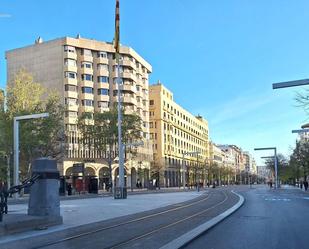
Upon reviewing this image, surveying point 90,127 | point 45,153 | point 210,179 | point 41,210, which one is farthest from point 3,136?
point 210,179

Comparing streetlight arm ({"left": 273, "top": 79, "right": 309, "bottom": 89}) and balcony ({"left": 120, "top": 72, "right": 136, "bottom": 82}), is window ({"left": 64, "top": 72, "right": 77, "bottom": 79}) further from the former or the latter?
streetlight arm ({"left": 273, "top": 79, "right": 309, "bottom": 89})

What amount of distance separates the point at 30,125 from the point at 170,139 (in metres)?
86.2

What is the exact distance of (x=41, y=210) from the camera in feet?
59.4

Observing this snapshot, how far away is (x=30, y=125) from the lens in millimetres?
56531

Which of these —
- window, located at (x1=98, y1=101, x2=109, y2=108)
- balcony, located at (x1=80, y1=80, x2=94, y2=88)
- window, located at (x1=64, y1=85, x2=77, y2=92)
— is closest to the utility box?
window, located at (x1=64, y1=85, x2=77, y2=92)

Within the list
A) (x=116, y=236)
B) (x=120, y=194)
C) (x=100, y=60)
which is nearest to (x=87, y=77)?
(x=100, y=60)

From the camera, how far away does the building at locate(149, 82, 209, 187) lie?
133 meters

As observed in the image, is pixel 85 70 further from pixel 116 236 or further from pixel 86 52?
pixel 116 236

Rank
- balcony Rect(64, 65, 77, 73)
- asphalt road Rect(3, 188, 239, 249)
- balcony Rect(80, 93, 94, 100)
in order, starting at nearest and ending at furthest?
asphalt road Rect(3, 188, 239, 249) < balcony Rect(64, 65, 77, 73) < balcony Rect(80, 93, 94, 100)

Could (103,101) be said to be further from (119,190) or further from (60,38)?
(119,190)

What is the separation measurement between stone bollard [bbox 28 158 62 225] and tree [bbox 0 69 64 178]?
38786mm

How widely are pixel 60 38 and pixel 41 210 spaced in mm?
84988

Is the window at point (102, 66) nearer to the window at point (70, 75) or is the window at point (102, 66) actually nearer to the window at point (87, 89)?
the window at point (87, 89)

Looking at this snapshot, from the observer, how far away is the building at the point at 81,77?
96.5 meters
